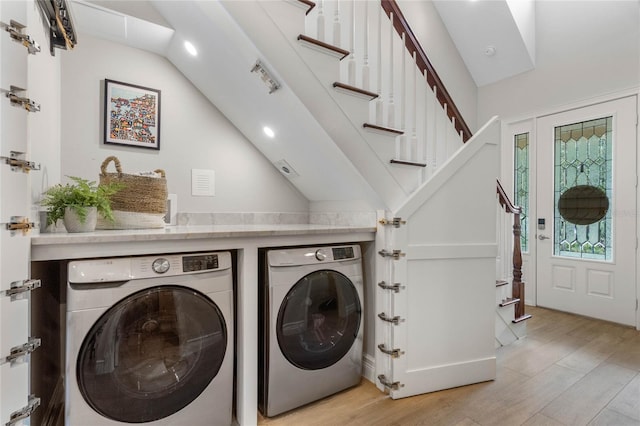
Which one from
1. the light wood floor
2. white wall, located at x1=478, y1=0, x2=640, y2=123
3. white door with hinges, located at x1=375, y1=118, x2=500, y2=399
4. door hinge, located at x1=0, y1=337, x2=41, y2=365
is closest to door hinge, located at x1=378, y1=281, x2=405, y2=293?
white door with hinges, located at x1=375, y1=118, x2=500, y2=399

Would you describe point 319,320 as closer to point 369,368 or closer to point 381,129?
point 369,368

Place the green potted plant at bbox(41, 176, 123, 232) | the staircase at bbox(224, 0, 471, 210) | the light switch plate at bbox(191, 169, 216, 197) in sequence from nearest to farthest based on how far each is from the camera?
the green potted plant at bbox(41, 176, 123, 232), the staircase at bbox(224, 0, 471, 210), the light switch plate at bbox(191, 169, 216, 197)

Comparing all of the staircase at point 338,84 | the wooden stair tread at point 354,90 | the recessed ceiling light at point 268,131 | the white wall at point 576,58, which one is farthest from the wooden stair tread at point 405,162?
the white wall at point 576,58

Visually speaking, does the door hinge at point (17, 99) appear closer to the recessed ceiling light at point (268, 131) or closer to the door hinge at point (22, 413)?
the door hinge at point (22, 413)

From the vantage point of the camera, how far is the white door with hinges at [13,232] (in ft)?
3.00

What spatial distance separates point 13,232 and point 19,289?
178mm

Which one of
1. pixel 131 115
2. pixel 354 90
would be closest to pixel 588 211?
pixel 354 90

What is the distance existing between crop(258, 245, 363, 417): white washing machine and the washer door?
28 cm

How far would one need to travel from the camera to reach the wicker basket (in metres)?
1.59

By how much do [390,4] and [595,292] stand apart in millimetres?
3485

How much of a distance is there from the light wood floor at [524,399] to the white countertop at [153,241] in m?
0.90

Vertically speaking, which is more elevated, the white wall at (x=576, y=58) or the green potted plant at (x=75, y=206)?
the white wall at (x=576, y=58)

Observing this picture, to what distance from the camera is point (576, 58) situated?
3482 millimetres

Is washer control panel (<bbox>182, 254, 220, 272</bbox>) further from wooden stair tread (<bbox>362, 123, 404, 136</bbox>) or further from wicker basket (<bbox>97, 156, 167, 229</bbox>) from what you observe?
wooden stair tread (<bbox>362, 123, 404, 136</bbox>)
